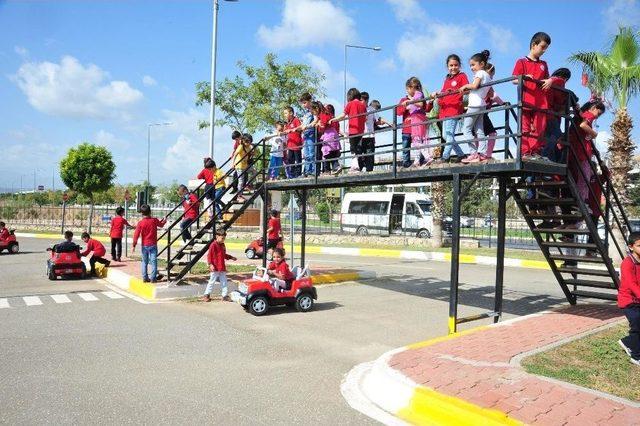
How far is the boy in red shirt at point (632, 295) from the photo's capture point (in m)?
5.92

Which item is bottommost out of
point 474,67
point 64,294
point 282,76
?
point 64,294

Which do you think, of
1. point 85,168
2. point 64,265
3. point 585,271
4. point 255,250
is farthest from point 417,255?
point 85,168

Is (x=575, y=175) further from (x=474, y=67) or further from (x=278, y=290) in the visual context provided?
(x=278, y=290)

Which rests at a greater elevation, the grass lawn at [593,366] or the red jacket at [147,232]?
the red jacket at [147,232]

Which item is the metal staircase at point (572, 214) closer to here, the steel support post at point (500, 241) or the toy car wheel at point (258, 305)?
the steel support post at point (500, 241)

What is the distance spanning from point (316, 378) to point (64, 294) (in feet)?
27.0

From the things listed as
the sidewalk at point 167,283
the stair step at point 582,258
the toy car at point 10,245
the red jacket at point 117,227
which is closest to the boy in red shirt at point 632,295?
the stair step at point 582,258

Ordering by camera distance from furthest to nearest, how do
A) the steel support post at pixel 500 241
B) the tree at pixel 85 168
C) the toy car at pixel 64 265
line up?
1. the tree at pixel 85 168
2. the toy car at pixel 64 265
3. the steel support post at pixel 500 241

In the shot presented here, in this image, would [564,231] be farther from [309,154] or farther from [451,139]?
[309,154]

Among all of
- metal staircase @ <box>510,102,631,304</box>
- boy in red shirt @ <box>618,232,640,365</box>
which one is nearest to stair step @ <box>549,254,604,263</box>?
metal staircase @ <box>510,102,631,304</box>

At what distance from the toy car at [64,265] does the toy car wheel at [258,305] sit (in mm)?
7336

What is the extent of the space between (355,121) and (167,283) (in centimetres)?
555

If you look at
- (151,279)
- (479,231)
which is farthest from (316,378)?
(479,231)

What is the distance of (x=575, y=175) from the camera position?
8.14 meters
